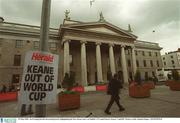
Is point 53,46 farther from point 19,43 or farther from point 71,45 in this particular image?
point 19,43

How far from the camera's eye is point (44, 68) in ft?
7.47

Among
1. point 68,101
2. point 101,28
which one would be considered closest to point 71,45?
point 101,28

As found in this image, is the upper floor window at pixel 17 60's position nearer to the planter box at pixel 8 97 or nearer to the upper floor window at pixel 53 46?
the upper floor window at pixel 53 46

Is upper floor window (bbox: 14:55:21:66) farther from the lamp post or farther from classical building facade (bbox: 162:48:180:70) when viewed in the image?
classical building facade (bbox: 162:48:180:70)

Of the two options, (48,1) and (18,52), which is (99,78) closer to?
(18,52)

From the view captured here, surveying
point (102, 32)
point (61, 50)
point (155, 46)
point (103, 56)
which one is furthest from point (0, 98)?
point (155, 46)

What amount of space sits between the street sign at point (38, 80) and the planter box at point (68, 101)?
5.17m

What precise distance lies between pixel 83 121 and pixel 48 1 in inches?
161

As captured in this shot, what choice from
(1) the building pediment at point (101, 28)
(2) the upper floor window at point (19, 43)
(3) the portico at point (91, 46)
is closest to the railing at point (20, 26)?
(2) the upper floor window at point (19, 43)

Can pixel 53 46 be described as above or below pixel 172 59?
below

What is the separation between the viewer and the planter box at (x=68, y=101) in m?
7.15

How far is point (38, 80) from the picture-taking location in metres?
2.24

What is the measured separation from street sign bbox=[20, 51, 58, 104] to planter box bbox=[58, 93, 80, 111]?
5166 mm

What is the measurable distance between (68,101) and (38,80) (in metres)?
5.34
